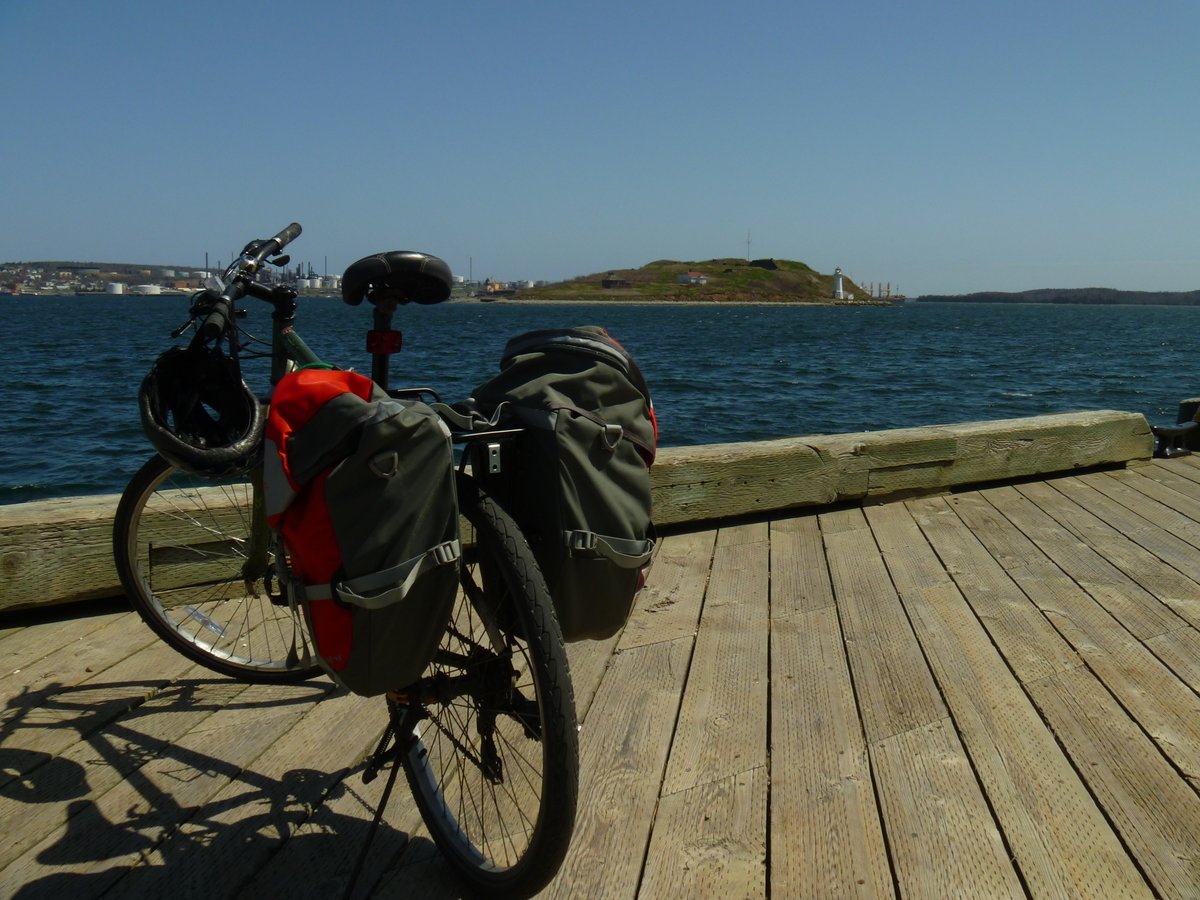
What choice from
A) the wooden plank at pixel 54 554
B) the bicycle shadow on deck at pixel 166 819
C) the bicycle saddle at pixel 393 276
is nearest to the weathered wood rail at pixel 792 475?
the wooden plank at pixel 54 554

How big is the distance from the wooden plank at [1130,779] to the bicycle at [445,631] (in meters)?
1.28

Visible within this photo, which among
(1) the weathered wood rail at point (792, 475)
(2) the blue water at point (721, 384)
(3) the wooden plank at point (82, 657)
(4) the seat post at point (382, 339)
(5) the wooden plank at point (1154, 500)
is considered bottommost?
(2) the blue water at point (721, 384)

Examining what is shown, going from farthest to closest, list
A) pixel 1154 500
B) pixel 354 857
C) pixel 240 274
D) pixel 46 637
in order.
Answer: pixel 1154 500, pixel 46 637, pixel 240 274, pixel 354 857

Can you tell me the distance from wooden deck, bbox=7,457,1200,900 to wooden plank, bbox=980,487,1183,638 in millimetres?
21

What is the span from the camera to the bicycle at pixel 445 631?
5.61ft

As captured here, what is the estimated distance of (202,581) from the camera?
3.45 metres

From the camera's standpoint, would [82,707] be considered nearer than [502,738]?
No

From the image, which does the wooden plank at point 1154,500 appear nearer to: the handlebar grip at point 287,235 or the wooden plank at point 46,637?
the handlebar grip at point 287,235

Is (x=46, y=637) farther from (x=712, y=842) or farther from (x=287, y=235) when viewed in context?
(x=712, y=842)

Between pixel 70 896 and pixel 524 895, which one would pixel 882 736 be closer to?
pixel 524 895

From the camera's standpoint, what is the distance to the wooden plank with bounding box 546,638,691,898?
6.57ft

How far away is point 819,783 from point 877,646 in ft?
3.05

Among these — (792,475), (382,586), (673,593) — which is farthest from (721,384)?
(382,586)

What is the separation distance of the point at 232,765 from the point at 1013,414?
77.0ft
